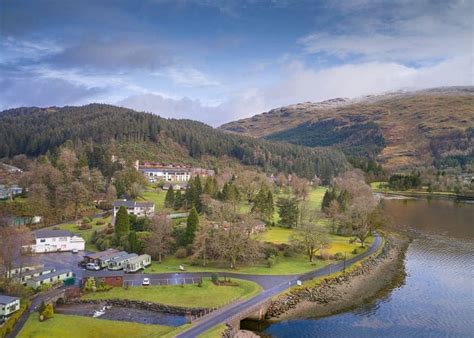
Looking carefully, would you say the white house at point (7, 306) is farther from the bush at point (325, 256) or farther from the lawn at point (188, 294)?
the bush at point (325, 256)

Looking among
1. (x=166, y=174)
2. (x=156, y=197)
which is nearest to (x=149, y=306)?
→ (x=156, y=197)

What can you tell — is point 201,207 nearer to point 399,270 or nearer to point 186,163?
point 399,270

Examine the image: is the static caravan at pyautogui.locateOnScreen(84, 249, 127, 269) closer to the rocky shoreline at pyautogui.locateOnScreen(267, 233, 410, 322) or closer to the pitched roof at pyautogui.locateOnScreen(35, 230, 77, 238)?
the pitched roof at pyautogui.locateOnScreen(35, 230, 77, 238)

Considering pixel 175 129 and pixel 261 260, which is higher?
pixel 175 129

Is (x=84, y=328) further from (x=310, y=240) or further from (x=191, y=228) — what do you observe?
(x=310, y=240)

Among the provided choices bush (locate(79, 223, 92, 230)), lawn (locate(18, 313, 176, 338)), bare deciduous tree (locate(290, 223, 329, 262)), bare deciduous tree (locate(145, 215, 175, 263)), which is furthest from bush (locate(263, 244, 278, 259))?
bush (locate(79, 223, 92, 230))

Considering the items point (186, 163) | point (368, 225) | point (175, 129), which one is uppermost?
point (175, 129)

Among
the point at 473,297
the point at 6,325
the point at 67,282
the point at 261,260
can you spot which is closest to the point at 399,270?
the point at 473,297

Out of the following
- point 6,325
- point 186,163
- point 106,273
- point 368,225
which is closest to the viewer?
point 6,325
